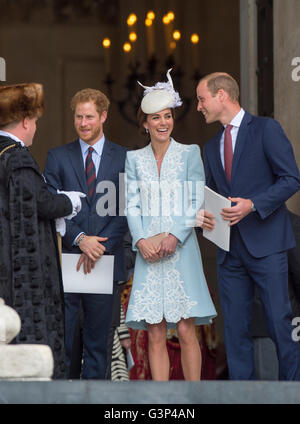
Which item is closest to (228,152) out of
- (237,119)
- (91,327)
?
(237,119)

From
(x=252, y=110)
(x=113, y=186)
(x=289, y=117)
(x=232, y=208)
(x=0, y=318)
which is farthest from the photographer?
(x=252, y=110)

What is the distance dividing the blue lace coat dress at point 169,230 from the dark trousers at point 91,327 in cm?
33

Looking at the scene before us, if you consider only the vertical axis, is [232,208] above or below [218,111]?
below

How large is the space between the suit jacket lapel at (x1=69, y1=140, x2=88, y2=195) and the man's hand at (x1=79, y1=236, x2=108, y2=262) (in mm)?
358

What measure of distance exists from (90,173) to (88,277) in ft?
2.25

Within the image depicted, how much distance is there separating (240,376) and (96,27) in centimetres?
676

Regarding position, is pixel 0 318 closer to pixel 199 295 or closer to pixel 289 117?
pixel 199 295

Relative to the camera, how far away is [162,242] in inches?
219

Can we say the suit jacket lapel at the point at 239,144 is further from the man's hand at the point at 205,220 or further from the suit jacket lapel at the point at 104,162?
the suit jacket lapel at the point at 104,162

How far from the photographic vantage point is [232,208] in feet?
17.3

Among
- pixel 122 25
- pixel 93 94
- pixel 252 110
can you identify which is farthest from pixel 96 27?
pixel 93 94

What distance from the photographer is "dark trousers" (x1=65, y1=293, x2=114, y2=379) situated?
5.91m

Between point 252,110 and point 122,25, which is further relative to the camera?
point 122,25

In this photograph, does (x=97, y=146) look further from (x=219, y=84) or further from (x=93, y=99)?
(x=219, y=84)
